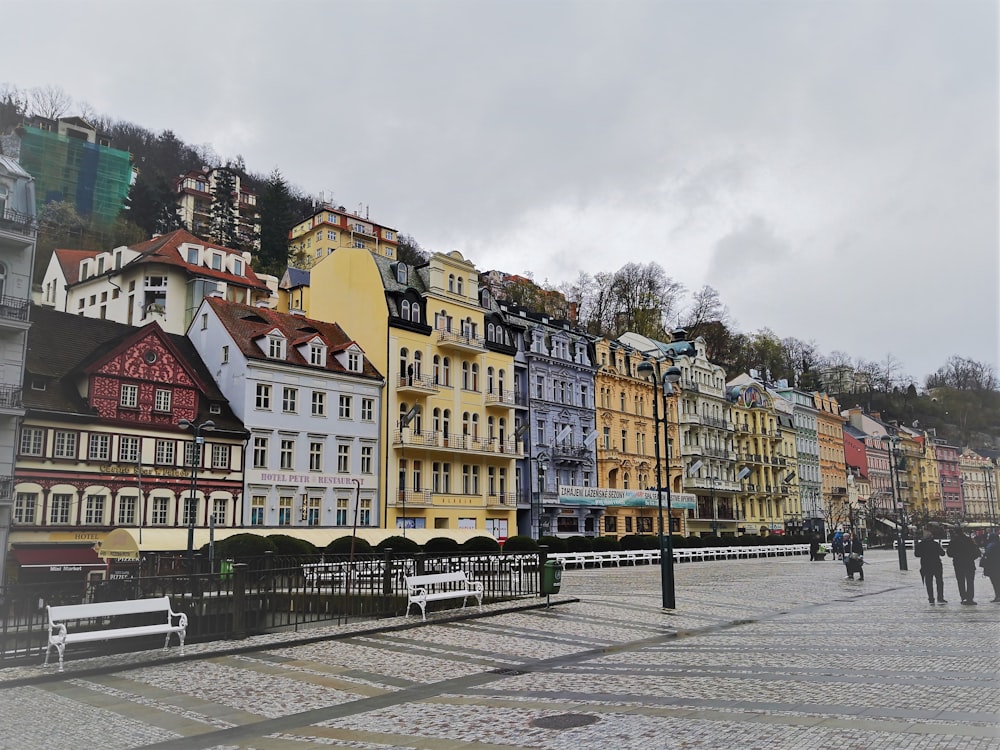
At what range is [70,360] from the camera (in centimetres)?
3766

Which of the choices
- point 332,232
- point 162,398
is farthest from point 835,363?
point 162,398

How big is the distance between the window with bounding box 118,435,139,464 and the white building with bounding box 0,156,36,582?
4.96 metres

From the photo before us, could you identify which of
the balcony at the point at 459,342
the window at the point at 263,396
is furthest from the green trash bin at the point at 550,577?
the balcony at the point at 459,342

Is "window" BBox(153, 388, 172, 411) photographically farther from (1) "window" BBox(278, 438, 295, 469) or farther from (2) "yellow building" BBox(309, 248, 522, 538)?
(2) "yellow building" BBox(309, 248, 522, 538)

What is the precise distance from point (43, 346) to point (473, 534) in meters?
21.2

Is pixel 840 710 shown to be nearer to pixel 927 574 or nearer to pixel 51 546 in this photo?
pixel 927 574

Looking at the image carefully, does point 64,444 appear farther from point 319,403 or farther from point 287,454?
point 319,403

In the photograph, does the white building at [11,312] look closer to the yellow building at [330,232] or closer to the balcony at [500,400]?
the balcony at [500,400]

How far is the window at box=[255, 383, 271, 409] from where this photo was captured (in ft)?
140

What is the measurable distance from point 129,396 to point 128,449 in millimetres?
2376

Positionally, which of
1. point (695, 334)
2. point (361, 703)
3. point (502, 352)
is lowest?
point (361, 703)

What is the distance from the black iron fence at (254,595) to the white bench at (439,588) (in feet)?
1.18

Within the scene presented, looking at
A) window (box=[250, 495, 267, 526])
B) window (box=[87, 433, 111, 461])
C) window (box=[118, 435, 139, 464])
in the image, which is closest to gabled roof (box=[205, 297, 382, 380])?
window (box=[250, 495, 267, 526])

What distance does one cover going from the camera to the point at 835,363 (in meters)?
123
